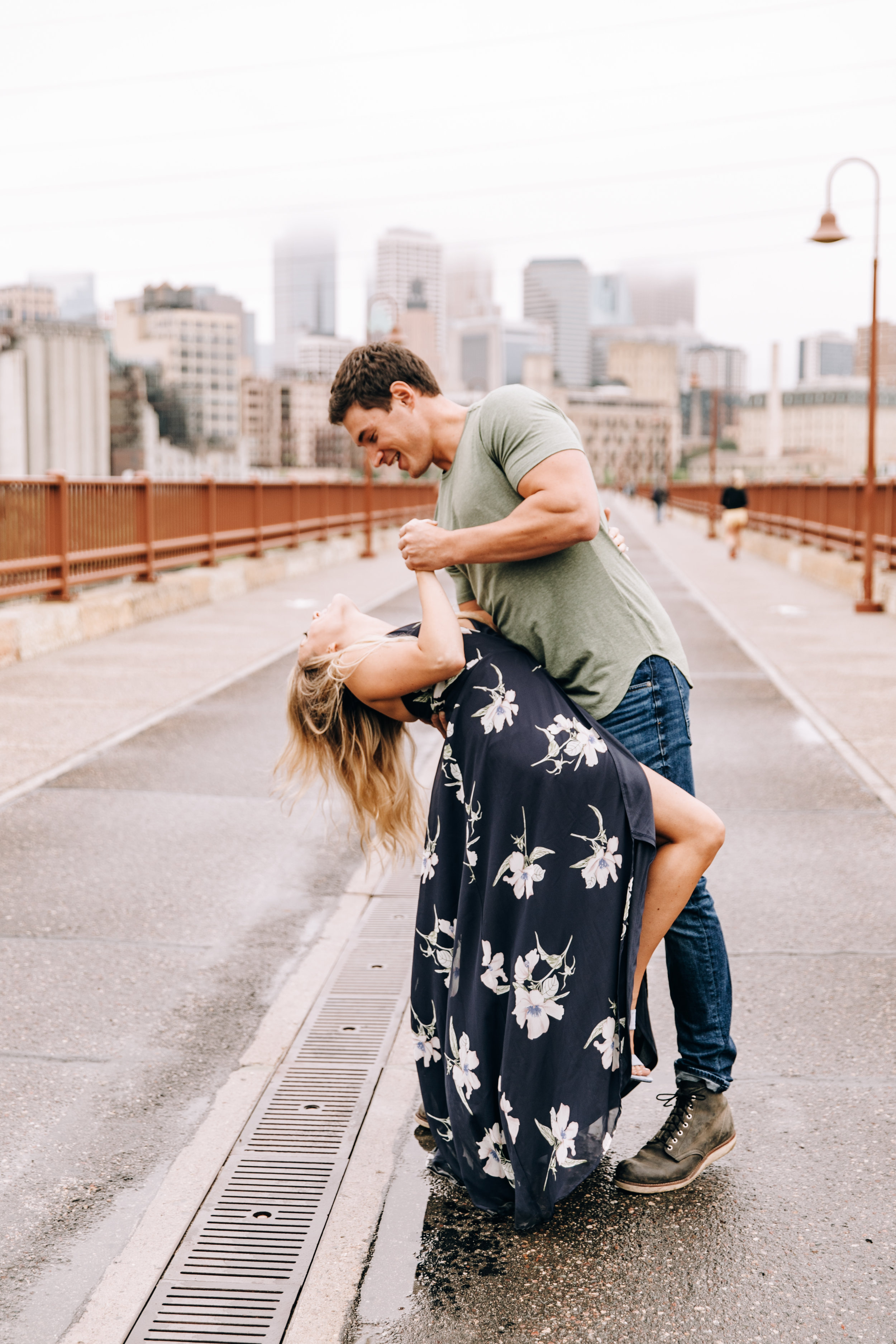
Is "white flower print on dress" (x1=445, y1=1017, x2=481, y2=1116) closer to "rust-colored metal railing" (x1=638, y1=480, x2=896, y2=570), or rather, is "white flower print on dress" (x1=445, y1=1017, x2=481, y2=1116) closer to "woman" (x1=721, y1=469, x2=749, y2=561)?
"rust-colored metal railing" (x1=638, y1=480, x2=896, y2=570)

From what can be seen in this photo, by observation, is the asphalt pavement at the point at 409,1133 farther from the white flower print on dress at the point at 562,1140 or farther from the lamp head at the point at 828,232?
the lamp head at the point at 828,232

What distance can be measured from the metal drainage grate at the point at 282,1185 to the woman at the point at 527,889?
0.36 meters

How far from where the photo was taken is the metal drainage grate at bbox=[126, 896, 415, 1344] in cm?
266

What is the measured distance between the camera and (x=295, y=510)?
80.1 feet

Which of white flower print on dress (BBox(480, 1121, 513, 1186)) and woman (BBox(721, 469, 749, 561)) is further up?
woman (BBox(721, 469, 749, 561))

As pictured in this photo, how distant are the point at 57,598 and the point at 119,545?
7.16 ft

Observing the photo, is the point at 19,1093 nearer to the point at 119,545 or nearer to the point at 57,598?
the point at 57,598

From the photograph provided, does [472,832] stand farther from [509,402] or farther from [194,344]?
[194,344]

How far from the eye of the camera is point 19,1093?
3.67 meters

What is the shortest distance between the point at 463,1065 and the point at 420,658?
833 mm

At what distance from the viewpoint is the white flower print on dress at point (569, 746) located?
113 inches

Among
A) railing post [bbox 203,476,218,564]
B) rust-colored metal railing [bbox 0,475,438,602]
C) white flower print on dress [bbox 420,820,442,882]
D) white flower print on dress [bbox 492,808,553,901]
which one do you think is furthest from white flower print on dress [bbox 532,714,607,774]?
railing post [bbox 203,476,218,564]

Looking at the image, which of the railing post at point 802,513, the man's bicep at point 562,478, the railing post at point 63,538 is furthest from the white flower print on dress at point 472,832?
the railing post at point 802,513

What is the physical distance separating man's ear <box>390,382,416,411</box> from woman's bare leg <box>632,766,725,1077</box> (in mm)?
908
